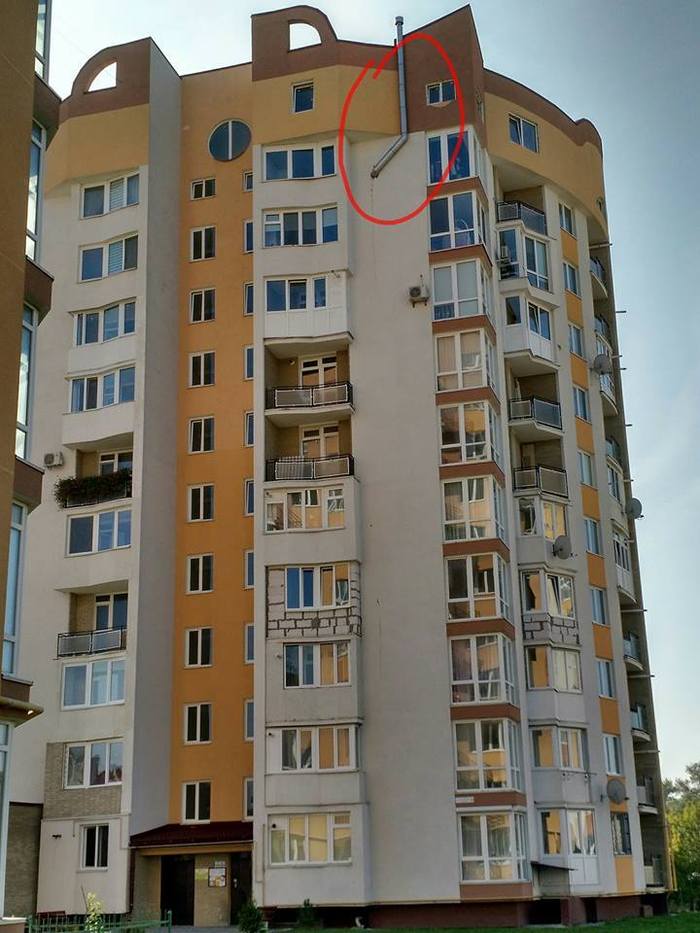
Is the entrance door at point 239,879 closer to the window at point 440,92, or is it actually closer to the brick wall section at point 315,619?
the brick wall section at point 315,619

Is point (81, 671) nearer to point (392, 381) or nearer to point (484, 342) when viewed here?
Result: point (392, 381)

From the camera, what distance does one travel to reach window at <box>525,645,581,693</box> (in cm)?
3816

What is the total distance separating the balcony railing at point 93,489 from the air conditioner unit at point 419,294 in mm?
10634

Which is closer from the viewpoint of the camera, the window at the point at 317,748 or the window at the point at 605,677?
the window at the point at 317,748

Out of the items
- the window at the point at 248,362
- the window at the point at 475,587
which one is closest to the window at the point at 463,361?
the window at the point at 475,587

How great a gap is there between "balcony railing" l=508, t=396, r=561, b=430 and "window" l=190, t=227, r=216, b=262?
38.7 ft

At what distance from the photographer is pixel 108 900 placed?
115ft

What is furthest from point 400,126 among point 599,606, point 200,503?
point 599,606

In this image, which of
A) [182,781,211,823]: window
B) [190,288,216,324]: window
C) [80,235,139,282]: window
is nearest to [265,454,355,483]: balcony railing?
[190,288,216,324]: window

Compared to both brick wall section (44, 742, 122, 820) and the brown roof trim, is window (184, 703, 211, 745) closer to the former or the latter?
brick wall section (44, 742, 122, 820)

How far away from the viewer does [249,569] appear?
131ft

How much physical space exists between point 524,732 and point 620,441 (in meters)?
14.7

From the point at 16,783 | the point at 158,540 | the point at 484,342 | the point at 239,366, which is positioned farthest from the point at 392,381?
the point at 16,783

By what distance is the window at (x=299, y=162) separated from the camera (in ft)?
135
